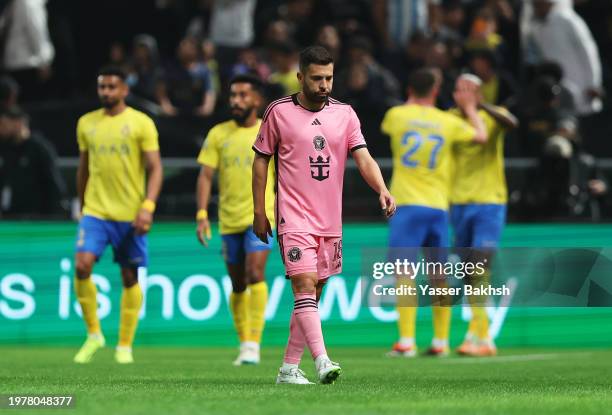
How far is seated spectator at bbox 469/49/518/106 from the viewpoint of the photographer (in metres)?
18.4

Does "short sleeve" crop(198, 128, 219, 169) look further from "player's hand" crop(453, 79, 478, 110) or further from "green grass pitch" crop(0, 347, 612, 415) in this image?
"player's hand" crop(453, 79, 478, 110)

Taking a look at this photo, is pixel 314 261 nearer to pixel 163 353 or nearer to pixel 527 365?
pixel 527 365

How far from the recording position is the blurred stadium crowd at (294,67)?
1723 cm

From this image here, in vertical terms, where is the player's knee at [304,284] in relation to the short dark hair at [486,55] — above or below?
below

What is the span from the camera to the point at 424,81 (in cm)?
1525

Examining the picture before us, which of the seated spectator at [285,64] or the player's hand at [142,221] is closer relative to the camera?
the player's hand at [142,221]

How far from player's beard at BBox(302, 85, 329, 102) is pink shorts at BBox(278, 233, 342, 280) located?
2.91 feet

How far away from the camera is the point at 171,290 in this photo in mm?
17203

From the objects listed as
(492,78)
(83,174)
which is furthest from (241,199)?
(492,78)

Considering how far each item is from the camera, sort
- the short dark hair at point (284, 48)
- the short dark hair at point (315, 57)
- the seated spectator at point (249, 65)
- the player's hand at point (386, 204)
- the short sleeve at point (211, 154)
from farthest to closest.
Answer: the seated spectator at point (249, 65) → the short dark hair at point (284, 48) → the short sleeve at point (211, 154) → the short dark hair at point (315, 57) → the player's hand at point (386, 204)

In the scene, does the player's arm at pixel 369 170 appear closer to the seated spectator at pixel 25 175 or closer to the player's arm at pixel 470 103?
the player's arm at pixel 470 103

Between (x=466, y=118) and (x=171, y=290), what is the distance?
408cm

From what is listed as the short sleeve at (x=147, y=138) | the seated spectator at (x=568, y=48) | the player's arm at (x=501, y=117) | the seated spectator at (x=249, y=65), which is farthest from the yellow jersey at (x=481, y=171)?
the seated spectator at (x=249, y=65)

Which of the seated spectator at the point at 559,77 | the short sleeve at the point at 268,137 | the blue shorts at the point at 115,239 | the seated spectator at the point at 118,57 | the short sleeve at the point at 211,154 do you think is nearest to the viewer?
the short sleeve at the point at 268,137
